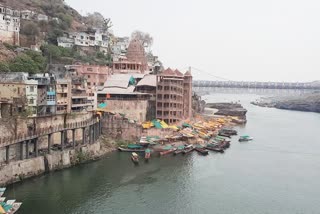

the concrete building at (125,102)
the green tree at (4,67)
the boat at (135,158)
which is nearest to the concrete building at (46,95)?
the green tree at (4,67)

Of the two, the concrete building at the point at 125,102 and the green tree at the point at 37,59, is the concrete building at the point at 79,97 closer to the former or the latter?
the concrete building at the point at 125,102

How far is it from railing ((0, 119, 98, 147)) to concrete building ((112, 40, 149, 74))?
2345cm

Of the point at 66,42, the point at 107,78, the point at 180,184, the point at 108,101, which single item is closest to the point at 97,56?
the point at 66,42

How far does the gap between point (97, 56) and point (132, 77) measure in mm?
20265

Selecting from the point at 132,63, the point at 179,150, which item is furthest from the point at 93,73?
the point at 179,150

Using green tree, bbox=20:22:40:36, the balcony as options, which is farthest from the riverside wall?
green tree, bbox=20:22:40:36

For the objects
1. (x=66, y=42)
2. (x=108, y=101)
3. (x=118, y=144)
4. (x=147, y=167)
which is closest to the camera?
(x=147, y=167)

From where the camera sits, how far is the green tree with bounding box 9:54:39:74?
51888mm

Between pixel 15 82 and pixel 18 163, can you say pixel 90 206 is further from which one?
pixel 15 82

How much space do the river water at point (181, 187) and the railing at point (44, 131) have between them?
3.93 meters

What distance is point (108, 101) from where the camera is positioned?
2271 inches

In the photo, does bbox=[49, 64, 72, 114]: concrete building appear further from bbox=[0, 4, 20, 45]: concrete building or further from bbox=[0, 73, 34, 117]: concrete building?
bbox=[0, 4, 20, 45]: concrete building

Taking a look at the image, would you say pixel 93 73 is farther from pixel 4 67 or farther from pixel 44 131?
pixel 44 131

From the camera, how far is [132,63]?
70875mm
